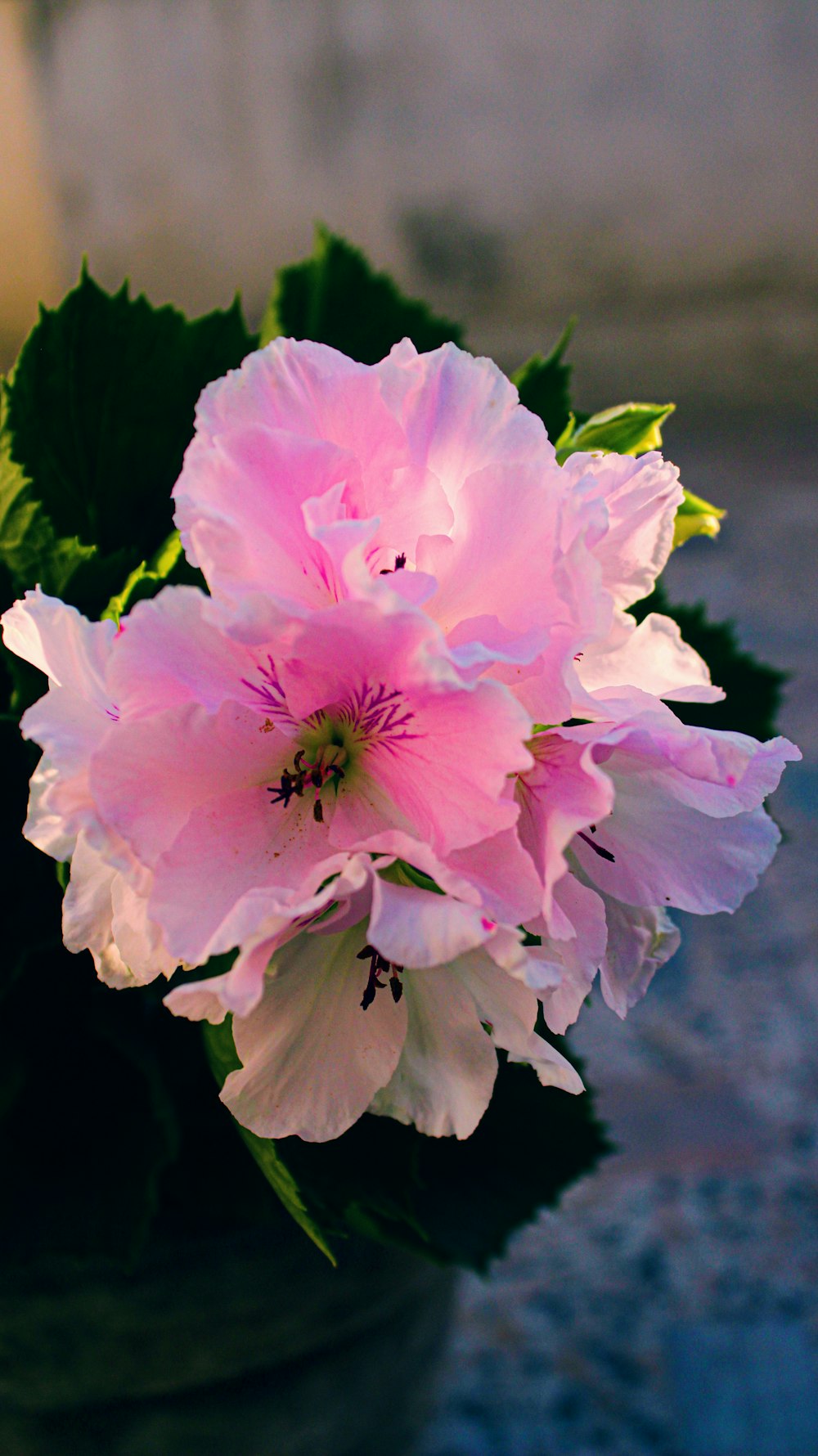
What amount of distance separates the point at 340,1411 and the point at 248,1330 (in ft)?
0.18

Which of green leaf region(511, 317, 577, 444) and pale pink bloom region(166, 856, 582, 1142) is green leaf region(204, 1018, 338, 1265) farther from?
green leaf region(511, 317, 577, 444)

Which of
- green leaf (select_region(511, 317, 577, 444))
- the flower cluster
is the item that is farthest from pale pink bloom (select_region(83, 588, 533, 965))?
green leaf (select_region(511, 317, 577, 444))

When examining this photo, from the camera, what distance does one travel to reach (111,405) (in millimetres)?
230

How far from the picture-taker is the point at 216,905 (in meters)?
0.13

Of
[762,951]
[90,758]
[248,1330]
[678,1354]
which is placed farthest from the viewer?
[762,951]

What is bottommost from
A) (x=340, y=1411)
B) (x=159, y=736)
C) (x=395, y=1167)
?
(x=340, y=1411)

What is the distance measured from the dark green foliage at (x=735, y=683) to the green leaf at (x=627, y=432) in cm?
6

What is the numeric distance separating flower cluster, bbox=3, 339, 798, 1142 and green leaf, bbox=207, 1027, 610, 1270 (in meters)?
0.07

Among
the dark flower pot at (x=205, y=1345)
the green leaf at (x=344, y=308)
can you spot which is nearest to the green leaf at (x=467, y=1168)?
the dark flower pot at (x=205, y=1345)

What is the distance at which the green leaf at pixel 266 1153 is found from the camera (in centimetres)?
16

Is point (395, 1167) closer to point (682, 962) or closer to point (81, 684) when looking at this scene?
point (81, 684)

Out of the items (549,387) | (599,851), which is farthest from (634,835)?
(549,387)

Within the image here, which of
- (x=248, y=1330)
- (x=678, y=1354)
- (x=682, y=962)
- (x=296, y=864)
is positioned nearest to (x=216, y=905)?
(x=296, y=864)

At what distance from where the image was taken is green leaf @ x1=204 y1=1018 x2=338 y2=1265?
16 centimetres
